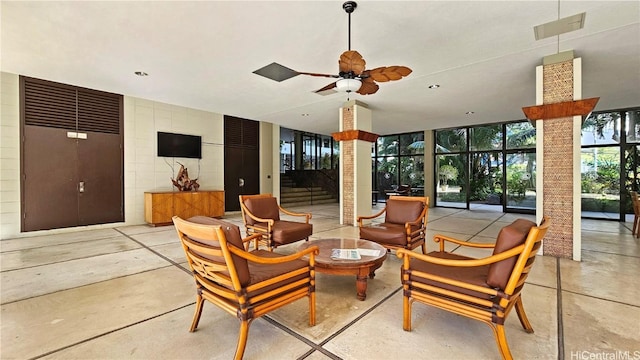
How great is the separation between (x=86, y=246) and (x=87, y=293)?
2.47m

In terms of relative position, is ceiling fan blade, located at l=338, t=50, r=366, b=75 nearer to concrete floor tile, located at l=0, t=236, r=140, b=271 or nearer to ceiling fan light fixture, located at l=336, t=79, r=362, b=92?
ceiling fan light fixture, located at l=336, t=79, r=362, b=92

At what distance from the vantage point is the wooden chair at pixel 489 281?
167 cm

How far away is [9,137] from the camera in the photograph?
519cm

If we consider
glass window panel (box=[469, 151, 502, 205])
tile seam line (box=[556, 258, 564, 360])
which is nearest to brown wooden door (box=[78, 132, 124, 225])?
tile seam line (box=[556, 258, 564, 360])

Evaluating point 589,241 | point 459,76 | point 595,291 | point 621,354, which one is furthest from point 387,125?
point 621,354

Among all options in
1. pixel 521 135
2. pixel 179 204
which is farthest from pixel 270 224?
pixel 521 135

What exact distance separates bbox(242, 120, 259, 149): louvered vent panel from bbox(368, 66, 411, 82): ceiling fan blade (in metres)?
6.43

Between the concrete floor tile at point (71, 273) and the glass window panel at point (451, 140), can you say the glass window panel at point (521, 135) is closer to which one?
the glass window panel at point (451, 140)

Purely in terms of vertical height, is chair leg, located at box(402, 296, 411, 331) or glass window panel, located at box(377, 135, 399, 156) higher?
glass window panel, located at box(377, 135, 399, 156)

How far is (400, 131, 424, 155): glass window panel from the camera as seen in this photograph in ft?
35.9

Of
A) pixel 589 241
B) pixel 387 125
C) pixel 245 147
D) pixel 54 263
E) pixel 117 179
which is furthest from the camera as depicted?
pixel 387 125

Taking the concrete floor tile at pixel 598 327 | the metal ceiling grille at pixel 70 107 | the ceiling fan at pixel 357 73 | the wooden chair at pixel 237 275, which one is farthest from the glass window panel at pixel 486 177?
the metal ceiling grille at pixel 70 107

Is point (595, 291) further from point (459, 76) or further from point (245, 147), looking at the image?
point (245, 147)

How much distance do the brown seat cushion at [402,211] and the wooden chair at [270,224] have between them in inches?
50.8
